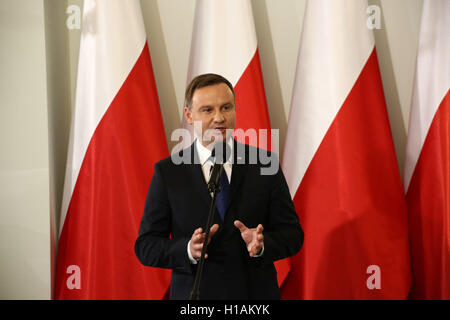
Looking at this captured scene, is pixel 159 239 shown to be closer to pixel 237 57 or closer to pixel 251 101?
pixel 251 101

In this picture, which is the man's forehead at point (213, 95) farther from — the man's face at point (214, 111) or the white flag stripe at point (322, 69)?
the white flag stripe at point (322, 69)

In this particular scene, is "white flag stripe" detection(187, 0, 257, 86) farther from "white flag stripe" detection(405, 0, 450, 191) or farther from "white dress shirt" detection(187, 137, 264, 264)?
"white dress shirt" detection(187, 137, 264, 264)

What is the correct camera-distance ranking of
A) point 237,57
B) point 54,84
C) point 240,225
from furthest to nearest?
1. point 54,84
2. point 237,57
3. point 240,225

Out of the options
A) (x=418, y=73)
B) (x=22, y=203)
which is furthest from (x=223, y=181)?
(x=418, y=73)

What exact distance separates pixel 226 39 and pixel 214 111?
4.63 feet

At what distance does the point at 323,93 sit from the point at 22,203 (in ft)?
6.08

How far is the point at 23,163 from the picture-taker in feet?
8.98

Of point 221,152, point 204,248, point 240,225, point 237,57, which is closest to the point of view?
point 204,248

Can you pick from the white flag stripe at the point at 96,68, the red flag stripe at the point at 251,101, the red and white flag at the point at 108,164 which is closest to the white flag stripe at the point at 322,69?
the red flag stripe at the point at 251,101

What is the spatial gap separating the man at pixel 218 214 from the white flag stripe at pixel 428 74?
5.20 feet

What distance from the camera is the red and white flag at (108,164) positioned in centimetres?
272

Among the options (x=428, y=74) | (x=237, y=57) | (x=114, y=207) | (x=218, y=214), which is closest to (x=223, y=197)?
(x=218, y=214)

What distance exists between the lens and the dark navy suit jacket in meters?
1.49

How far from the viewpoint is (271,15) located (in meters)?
3.12
